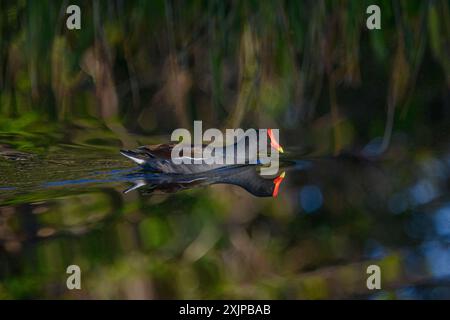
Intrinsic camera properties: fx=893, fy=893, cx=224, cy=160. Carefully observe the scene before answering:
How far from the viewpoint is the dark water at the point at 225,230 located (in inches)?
138

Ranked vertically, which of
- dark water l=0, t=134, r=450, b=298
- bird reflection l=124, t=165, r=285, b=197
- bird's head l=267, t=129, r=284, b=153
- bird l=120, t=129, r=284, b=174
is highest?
bird's head l=267, t=129, r=284, b=153

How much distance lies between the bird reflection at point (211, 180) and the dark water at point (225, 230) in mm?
24

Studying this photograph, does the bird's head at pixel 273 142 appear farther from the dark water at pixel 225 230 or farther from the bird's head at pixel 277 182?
the bird's head at pixel 277 182

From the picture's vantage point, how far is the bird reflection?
4.85m

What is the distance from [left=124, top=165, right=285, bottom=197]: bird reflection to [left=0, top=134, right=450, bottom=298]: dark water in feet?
0.08

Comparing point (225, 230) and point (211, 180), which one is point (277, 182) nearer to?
point (211, 180)

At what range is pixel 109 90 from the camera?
6402 millimetres

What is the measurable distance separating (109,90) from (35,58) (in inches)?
27.4

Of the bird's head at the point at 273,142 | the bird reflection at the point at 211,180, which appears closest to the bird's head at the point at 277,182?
the bird reflection at the point at 211,180

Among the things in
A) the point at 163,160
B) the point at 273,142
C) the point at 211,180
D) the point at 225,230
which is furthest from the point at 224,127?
the point at 225,230

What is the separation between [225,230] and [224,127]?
1934 millimetres

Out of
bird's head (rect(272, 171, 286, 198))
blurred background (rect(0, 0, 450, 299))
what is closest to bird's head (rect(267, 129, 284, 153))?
blurred background (rect(0, 0, 450, 299))

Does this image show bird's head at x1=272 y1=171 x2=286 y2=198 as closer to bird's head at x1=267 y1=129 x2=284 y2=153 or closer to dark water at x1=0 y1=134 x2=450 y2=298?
dark water at x1=0 y1=134 x2=450 y2=298

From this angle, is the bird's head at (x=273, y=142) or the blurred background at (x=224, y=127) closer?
the blurred background at (x=224, y=127)
